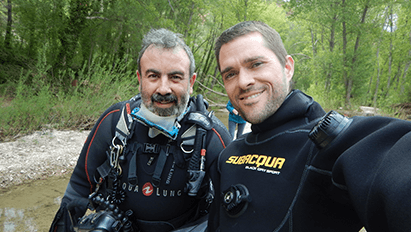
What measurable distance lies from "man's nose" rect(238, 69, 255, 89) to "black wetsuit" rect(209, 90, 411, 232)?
0.20 meters

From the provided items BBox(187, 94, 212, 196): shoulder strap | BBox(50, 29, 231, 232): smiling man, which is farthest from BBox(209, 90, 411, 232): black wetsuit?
BBox(50, 29, 231, 232): smiling man

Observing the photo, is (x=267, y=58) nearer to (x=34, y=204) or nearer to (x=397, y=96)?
(x=34, y=204)

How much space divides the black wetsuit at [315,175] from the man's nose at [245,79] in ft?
Result: 0.65

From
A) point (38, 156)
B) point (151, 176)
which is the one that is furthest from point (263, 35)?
point (38, 156)

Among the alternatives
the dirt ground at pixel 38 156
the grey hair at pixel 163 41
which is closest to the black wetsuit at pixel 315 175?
the grey hair at pixel 163 41

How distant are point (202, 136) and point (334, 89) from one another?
16.8 m

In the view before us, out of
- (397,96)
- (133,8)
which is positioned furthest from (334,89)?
(133,8)

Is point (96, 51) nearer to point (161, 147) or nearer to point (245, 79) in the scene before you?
point (161, 147)

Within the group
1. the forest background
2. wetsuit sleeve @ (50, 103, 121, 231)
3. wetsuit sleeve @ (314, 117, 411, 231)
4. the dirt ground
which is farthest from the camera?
the forest background

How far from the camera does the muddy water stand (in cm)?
321

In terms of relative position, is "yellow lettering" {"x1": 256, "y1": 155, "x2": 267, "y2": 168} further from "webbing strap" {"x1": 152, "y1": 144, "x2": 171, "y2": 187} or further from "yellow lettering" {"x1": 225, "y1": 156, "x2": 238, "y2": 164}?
"webbing strap" {"x1": 152, "y1": 144, "x2": 171, "y2": 187}

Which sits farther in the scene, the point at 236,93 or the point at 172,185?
the point at 172,185

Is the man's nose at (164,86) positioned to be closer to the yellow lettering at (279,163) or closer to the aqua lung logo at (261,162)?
A: the aqua lung logo at (261,162)

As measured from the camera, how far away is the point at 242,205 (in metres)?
1.10
